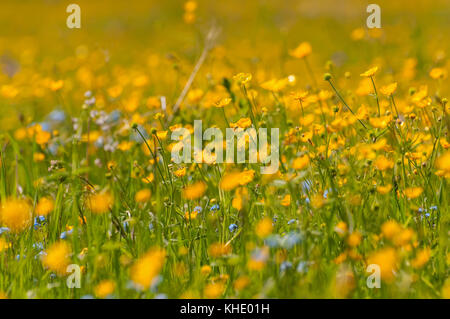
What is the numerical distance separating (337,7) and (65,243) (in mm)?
9035

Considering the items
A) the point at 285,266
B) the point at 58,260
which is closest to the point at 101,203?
the point at 58,260

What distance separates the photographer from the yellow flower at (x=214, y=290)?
59.4 inches

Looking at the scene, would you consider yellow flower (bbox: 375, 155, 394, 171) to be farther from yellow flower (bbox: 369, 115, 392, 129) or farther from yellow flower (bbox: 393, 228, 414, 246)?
yellow flower (bbox: 393, 228, 414, 246)

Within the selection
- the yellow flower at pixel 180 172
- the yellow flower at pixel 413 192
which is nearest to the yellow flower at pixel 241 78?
the yellow flower at pixel 180 172

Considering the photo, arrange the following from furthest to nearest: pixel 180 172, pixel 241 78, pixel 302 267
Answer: pixel 241 78 < pixel 180 172 < pixel 302 267

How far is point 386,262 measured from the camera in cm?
141

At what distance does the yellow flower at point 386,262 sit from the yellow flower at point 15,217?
3.61ft

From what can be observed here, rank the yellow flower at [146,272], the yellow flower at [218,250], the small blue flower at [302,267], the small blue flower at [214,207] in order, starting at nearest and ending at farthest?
1. the yellow flower at [146,272]
2. the small blue flower at [302,267]
3. the yellow flower at [218,250]
4. the small blue flower at [214,207]

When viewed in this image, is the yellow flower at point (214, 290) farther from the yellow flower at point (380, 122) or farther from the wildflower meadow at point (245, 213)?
the yellow flower at point (380, 122)

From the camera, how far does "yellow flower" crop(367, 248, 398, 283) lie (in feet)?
4.63

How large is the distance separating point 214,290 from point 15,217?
759 millimetres

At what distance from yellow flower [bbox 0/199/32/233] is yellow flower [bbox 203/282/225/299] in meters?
0.71

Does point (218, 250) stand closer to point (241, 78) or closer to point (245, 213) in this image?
point (245, 213)
